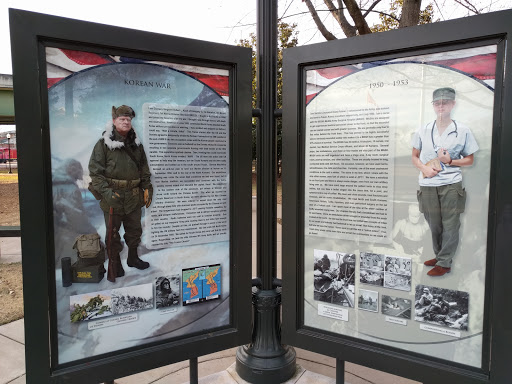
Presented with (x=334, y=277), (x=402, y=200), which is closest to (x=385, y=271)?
(x=334, y=277)

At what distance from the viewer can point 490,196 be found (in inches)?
87.1

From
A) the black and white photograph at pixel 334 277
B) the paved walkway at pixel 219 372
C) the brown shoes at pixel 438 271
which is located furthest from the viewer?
the paved walkway at pixel 219 372

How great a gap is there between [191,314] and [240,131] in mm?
1353

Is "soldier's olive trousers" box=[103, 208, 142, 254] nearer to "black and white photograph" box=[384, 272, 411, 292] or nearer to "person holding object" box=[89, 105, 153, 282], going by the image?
"person holding object" box=[89, 105, 153, 282]

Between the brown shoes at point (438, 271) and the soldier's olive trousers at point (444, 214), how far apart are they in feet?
0.07

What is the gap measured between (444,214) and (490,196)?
0.26m

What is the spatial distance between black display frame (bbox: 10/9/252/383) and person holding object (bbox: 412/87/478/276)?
1.22m

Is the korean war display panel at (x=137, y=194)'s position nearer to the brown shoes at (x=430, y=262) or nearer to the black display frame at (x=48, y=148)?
the black display frame at (x=48, y=148)

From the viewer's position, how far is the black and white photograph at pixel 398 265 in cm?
246

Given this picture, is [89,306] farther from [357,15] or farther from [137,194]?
[357,15]

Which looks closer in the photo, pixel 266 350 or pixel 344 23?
pixel 266 350

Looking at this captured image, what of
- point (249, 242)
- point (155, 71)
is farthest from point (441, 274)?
point (155, 71)

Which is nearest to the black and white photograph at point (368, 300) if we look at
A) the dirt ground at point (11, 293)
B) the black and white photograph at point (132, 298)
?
the black and white photograph at point (132, 298)

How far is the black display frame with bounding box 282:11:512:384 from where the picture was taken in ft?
7.04
